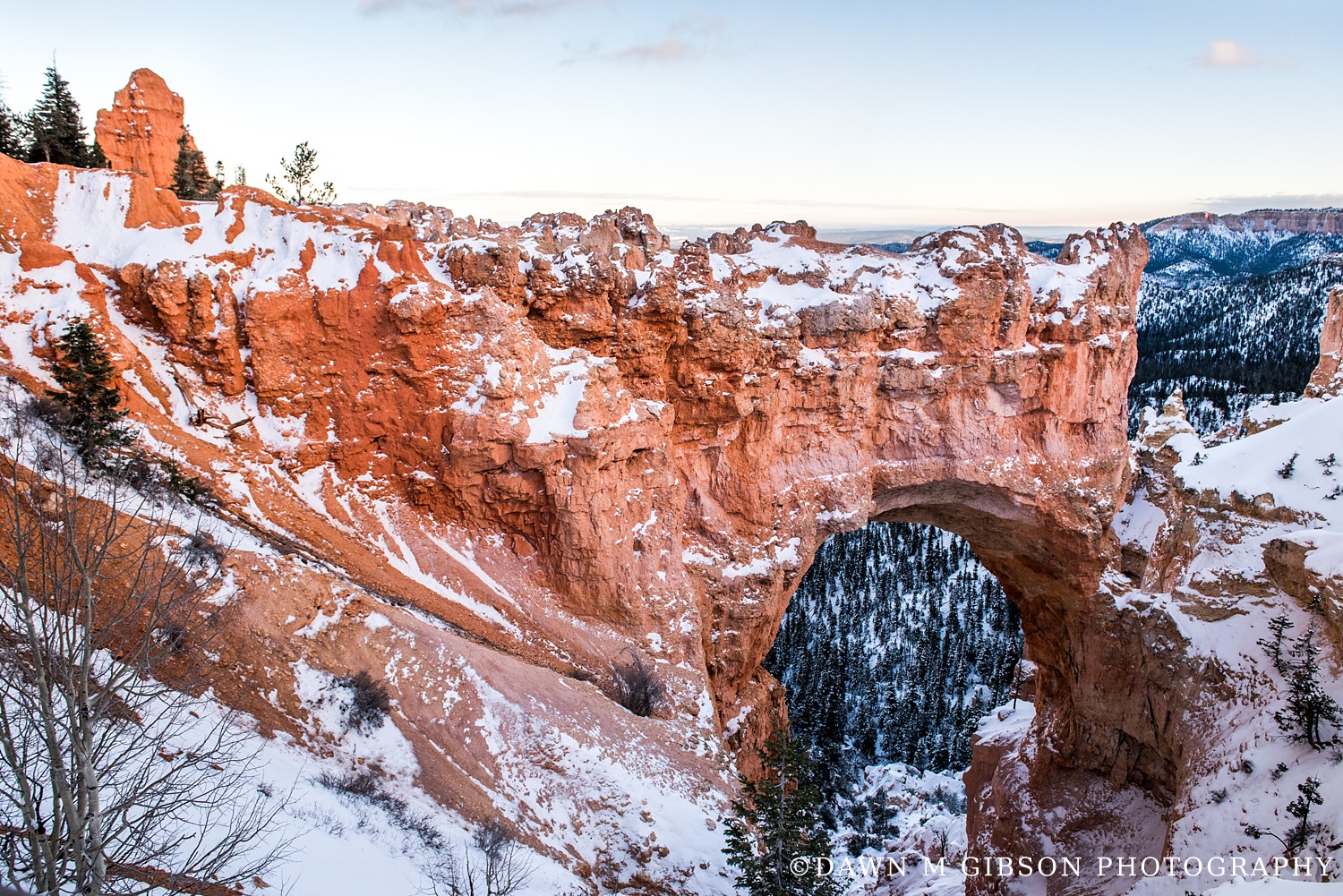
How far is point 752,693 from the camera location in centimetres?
2483

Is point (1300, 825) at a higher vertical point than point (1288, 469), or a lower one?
lower

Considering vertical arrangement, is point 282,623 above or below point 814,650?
above

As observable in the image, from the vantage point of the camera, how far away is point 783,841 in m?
13.8

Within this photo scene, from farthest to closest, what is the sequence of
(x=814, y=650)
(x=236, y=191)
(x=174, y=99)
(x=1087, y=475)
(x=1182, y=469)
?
(x=814, y=650)
(x=174, y=99)
(x=1087, y=475)
(x=236, y=191)
(x=1182, y=469)

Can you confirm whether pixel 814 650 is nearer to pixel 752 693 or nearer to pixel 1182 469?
pixel 752 693

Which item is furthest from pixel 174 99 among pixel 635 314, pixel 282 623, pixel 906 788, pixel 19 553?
pixel 906 788

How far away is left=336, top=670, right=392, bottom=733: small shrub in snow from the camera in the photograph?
13.8 m

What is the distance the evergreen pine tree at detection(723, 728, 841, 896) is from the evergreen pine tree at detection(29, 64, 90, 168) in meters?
35.4

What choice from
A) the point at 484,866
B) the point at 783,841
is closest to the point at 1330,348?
the point at 783,841

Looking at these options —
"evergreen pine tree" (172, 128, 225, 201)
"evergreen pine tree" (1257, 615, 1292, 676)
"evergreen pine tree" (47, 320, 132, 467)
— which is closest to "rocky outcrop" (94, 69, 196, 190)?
"evergreen pine tree" (172, 128, 225, 201)

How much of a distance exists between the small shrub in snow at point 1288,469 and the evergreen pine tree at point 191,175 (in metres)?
34.9

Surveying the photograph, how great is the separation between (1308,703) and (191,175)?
40.9 m

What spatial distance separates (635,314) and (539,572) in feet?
24.9

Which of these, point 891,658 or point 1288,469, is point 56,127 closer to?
point 1288,469
